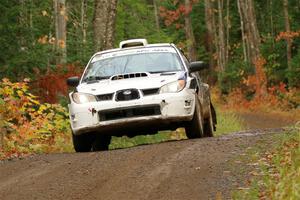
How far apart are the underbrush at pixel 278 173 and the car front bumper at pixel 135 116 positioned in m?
2.21

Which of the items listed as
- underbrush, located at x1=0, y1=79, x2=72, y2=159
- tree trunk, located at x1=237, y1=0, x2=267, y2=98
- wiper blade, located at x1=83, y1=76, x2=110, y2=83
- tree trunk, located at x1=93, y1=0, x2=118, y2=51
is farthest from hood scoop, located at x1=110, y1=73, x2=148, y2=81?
tree trunk, located at x1=237, y1=0, x2=267, y2=98

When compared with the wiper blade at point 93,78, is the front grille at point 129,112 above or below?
below

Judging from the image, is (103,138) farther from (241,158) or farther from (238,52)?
(238,52)

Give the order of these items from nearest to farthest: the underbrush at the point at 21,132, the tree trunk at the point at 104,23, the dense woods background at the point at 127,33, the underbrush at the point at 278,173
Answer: the underbrush at the point at 278,173, the underbrush at the point at 21,132, the tree trunk at the point at 104,23, the dense woods background at the point at 127,33

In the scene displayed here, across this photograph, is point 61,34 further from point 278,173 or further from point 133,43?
point 278,173

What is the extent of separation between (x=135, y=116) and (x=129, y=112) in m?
0.11

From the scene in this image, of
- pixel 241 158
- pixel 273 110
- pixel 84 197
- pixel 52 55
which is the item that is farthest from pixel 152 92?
pixel 273 110

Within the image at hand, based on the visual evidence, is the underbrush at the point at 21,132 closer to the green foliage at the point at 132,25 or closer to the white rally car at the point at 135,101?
the white rally car at the point at 135,101

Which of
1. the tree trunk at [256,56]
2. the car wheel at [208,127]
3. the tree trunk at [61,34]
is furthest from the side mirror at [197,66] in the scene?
the tree trunk at [256,56]

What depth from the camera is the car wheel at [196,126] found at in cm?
1156

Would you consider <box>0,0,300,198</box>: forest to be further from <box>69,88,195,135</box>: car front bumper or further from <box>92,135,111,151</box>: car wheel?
<box>69,88,195,135</box>: car front bumper

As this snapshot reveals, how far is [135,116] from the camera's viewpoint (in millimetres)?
11031

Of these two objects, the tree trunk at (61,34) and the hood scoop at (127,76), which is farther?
the tree trunk at (61,34)

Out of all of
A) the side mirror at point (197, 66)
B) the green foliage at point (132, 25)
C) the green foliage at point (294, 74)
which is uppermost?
the side mirror at point (197, 66)
